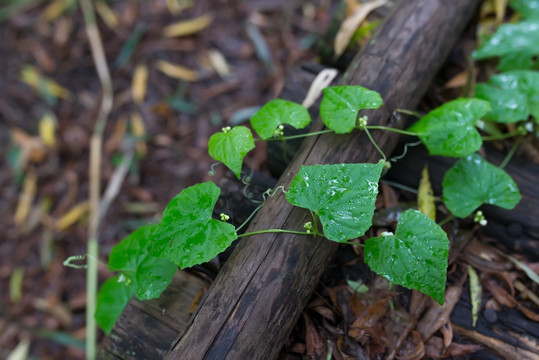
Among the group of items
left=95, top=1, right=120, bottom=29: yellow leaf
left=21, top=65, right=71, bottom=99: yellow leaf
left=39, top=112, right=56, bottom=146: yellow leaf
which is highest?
left=95, top=1, right=120, bottom=29: yellow leaf

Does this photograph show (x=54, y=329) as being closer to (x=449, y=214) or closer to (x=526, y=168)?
(x=449, y=214)

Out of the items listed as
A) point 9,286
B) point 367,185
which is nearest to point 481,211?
point 367,185

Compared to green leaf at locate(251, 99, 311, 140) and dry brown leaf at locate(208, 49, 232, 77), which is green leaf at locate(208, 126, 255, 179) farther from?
dry brown leaf at locate(208, 49, 232, 77)

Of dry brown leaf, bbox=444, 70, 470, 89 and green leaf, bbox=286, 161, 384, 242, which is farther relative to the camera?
dry brown leaf, bbox=444, 70, 470, 89

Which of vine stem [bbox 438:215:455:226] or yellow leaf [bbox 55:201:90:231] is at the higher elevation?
yellow leaf [bbox 55:201:90:231]

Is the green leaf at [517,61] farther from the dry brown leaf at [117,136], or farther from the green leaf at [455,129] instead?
the dry brown leaf at [117,136]

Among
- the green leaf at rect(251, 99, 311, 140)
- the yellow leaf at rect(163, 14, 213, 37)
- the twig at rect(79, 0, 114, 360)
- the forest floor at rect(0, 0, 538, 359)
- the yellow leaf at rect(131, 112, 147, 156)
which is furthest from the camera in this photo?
the yellow leaf at rect(163, 14, 213, 37)

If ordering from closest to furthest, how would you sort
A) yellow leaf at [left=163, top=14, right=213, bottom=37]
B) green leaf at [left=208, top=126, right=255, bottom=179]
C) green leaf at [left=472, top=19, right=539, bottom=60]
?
1. green leaf at [left=208, top=126, right=255, bottom=179]
2. green leaf at [left=472, top=19, right=539, bottom=60]
3. yellow leaf at [left=163, top=14, right=213, bottom=37]

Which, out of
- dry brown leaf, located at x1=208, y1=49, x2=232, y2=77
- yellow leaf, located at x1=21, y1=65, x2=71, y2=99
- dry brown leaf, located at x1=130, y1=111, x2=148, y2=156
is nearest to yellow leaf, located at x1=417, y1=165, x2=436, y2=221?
dry brown leaf, located at x1=208, y1=49, x2=232, y2=77
